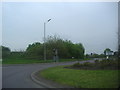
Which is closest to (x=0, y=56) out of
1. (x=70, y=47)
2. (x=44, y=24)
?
(x=70, y=47)

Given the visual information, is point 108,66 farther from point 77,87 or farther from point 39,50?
point 39,50

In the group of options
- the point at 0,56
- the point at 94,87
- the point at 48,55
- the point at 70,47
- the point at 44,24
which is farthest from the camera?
the point at 70,47

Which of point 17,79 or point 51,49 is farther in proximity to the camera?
point 51,49

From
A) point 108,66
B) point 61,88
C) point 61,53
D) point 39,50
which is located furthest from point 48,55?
point 61,88

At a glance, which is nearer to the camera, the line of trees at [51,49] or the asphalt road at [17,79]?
the asphalt road at [17,79]

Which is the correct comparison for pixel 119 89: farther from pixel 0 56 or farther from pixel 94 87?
pixel 0 56

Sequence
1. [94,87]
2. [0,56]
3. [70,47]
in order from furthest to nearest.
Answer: [70,47], [0,56], [94,87]

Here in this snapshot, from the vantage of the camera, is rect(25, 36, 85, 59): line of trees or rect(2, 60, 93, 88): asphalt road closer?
rect(2, 60, 93, 88): asphalt road

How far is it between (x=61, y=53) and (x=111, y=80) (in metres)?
69.7

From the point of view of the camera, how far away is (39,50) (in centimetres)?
7400

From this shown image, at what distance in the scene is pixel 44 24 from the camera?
49.2 metres

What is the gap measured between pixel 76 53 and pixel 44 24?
145 feet

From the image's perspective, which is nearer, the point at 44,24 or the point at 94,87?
the point at 94,87

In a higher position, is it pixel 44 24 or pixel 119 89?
pixel 44 24
